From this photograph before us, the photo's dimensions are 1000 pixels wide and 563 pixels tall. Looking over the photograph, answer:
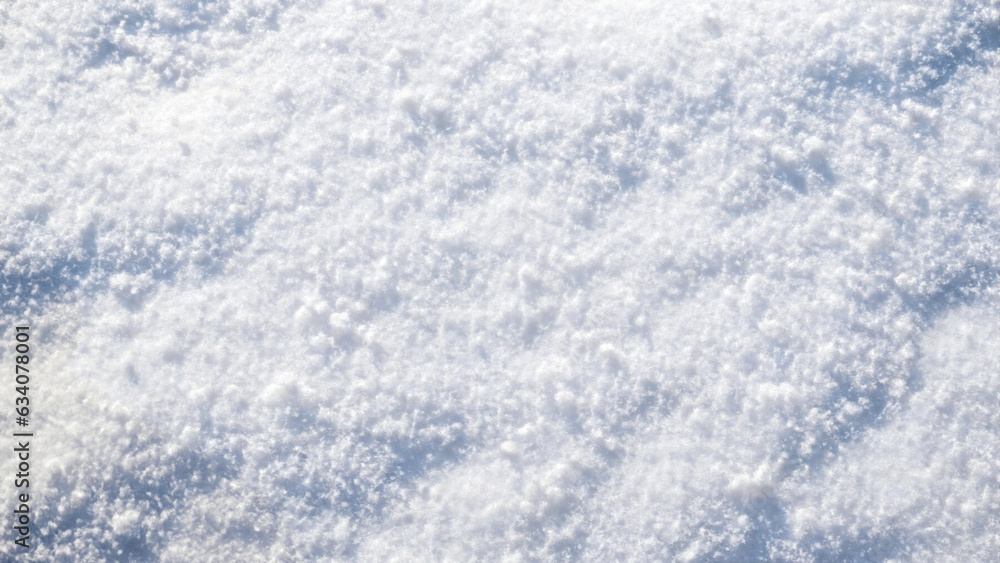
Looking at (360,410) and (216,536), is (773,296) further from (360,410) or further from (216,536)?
(216,536)

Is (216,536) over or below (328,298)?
below

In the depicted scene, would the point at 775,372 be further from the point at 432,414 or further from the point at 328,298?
the point at 328,298

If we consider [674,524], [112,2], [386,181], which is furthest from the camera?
[112,2]

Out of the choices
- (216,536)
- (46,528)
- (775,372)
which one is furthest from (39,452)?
(775,372)

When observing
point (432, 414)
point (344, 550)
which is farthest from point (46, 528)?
point (432, 414)

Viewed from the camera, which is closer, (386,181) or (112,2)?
(386,181)

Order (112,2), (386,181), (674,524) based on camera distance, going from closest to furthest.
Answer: (674,524) < (386,181) < (112,2)

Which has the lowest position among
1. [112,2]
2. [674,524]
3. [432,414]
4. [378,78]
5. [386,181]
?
[674,524]
